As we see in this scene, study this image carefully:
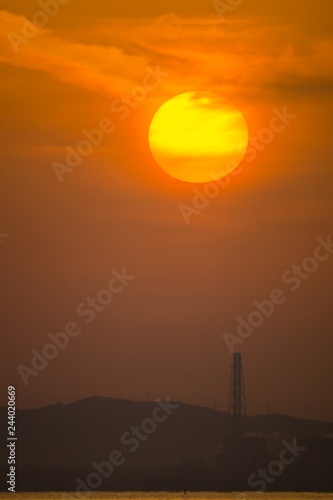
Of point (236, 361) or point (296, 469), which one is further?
point (296, 469)

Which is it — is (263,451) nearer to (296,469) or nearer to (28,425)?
(296,469)

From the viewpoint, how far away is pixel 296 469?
79312mm

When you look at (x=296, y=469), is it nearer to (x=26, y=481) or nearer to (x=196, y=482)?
(x=196, y=482)

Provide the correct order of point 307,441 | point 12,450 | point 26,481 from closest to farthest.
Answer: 1. point 12,450
2. point 26,481
3. point 307,441

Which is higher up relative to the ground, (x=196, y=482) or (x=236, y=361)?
(x=236, y=361)

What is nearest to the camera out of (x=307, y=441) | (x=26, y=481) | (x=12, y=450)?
(x=12, y=450)

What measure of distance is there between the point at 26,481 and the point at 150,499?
9.56 m

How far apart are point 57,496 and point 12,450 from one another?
12514 mm

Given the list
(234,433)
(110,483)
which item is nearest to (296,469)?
(234,433)

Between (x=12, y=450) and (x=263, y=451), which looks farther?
(x=263, y=451)

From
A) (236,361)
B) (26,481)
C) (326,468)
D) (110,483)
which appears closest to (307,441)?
(326,468)

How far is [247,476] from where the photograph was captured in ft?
245

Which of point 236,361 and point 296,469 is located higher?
point 236,361

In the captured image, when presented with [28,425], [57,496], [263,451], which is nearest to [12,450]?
[28,425]
